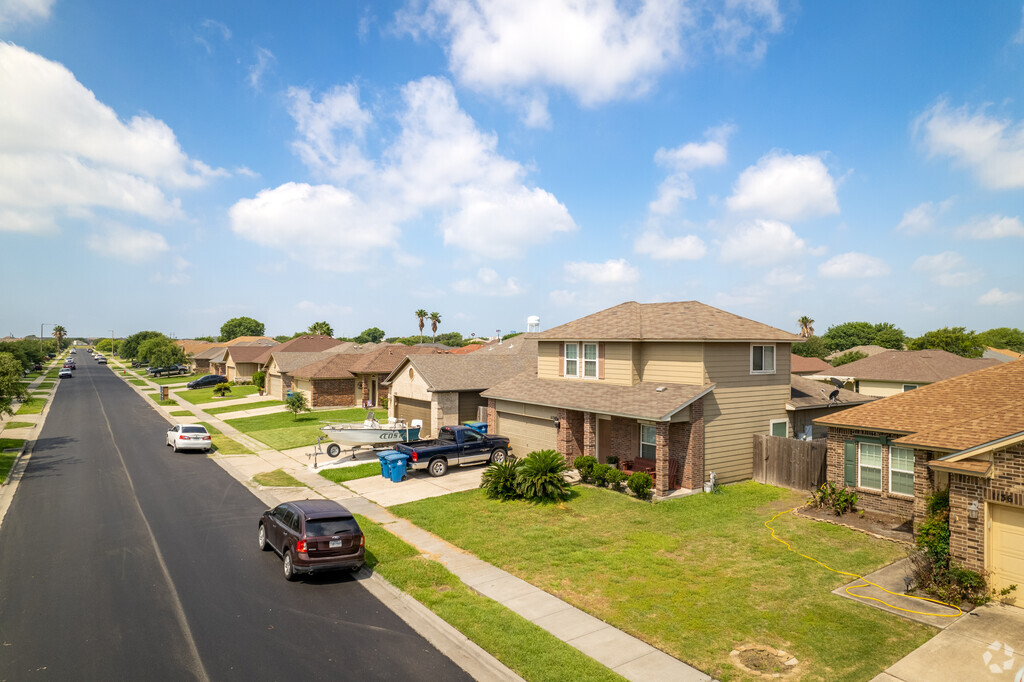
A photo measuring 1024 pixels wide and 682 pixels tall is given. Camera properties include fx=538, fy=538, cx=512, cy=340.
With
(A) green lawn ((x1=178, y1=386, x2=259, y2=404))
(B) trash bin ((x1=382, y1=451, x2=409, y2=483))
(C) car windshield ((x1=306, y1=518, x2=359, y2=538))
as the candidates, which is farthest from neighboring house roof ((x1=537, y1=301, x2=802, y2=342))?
(A) green lawn ((x1=178, y1=386, x2=259, y2=404))

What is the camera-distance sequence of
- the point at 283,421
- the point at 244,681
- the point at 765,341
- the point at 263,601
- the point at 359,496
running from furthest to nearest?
the point at 283,421 → the point at 765,341 → the point at 359,496 → the point at 263,601 → the point at 244,681

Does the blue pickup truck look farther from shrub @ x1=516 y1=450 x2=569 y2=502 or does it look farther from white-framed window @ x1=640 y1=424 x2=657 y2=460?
white-framed window @ x1=640 y1=424 x2=657 y2=460

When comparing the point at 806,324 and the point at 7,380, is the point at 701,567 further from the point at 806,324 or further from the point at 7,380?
the point at 806,324

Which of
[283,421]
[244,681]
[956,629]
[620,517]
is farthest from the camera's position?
[283,421]

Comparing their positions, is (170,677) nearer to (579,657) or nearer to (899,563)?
(579,657)

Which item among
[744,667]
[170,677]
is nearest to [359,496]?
[170,677]

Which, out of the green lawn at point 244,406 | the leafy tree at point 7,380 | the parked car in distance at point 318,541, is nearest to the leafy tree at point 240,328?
the green lawn at point 244,406

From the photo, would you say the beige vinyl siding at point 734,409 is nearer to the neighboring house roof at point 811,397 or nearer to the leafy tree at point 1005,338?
the neighboring house roof at point 811,397
